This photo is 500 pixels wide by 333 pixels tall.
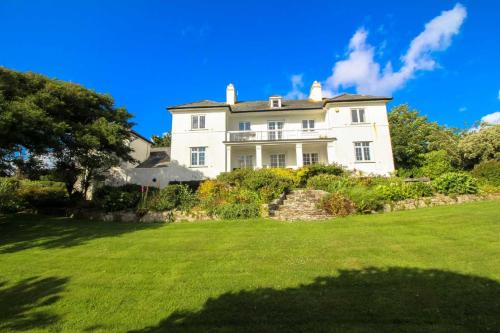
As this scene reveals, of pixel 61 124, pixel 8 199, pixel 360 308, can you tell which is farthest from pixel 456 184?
pixel 8 199

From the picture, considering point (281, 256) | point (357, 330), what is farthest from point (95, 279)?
point (357, 330)

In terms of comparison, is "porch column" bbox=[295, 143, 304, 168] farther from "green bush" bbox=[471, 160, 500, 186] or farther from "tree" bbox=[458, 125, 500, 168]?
"tree" bbox=[458, 125, 500, 168]

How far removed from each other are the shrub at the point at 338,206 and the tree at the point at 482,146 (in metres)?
21.2

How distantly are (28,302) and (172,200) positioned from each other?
32.6 feet

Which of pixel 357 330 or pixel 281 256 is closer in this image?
pixel 357 330

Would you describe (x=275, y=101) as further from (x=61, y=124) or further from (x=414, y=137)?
(x=61, y=124)

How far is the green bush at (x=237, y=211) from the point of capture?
527 inches

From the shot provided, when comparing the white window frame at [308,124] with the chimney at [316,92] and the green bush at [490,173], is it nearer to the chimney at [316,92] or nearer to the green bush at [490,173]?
the chimney at [316,92]

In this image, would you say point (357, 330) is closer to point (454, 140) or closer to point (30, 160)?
point (30, 160)

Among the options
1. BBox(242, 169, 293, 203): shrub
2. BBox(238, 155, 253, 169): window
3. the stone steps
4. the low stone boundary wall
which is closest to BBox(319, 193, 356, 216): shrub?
the stone steps

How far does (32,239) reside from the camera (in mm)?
10555

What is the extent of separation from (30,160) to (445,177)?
24.0 m

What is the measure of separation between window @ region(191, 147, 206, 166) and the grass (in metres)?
13.8

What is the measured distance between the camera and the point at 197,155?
23.7 m
